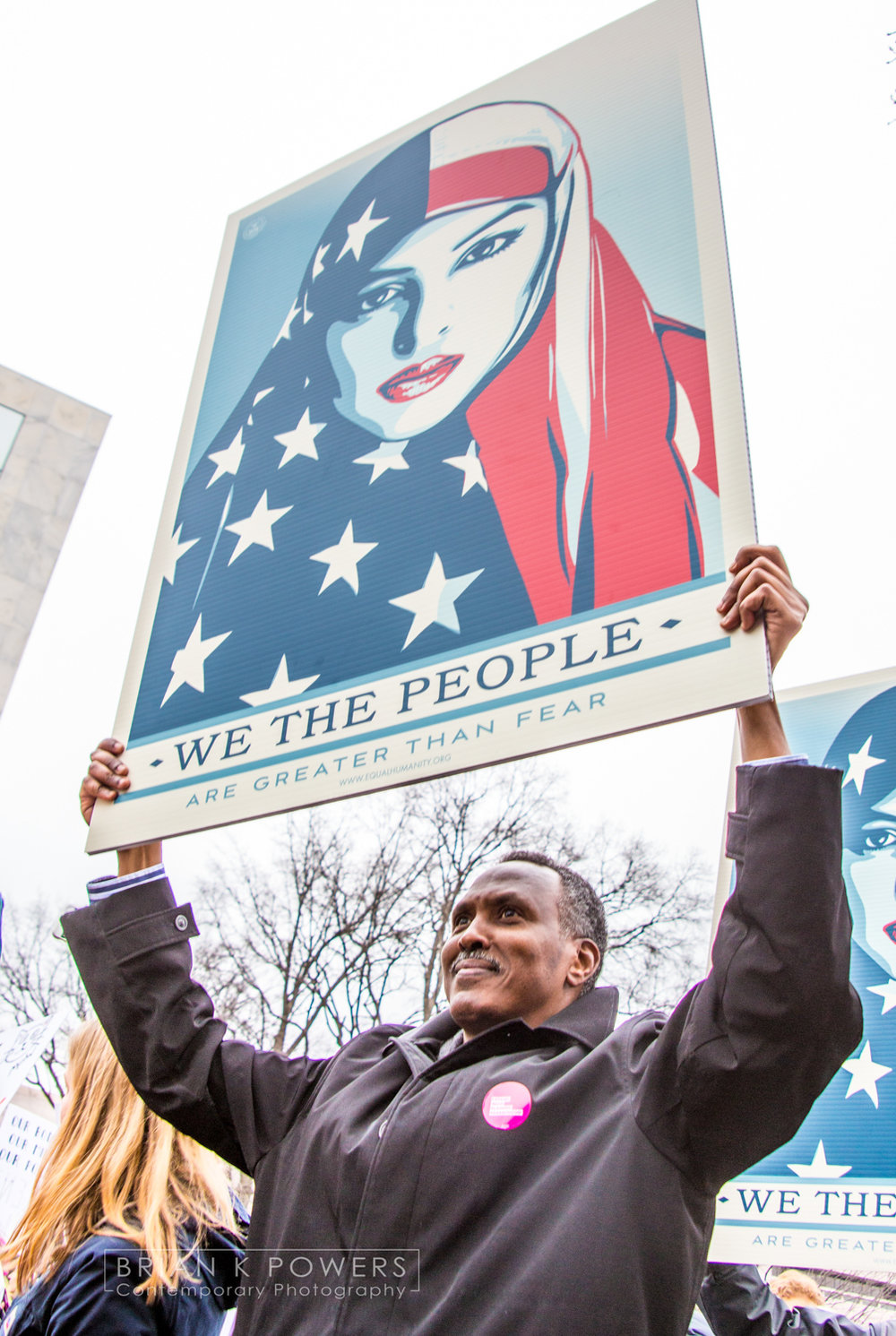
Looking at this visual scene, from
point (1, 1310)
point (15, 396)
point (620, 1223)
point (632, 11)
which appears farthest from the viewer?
point (15, 396)

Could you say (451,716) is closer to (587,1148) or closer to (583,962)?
(583,962)

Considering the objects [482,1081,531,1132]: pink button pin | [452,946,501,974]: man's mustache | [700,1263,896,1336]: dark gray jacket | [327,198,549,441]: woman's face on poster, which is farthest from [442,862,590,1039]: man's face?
[700,1263,896,1336]: dark gray jacket

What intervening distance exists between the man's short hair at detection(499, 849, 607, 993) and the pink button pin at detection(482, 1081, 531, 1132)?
55 centimetres

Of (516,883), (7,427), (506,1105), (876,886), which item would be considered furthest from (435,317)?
(7,427)

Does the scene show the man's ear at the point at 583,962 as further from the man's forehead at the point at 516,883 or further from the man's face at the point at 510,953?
the man's forehead at the point at 516,883

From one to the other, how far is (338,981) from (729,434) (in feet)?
36.5

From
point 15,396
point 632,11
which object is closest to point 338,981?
point 632,11

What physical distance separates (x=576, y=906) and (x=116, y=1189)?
129 cm

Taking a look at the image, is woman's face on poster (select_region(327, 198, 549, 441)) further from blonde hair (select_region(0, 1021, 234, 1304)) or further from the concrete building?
the concrete building

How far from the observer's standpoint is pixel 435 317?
3.03m

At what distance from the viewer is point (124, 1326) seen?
2.27m

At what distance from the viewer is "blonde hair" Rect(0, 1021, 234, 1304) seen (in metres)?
2.48

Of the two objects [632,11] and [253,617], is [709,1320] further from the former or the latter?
[632,11]

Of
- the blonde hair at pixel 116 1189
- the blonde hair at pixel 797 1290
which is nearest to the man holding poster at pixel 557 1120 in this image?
the blonde hair at pixel 116 1189
